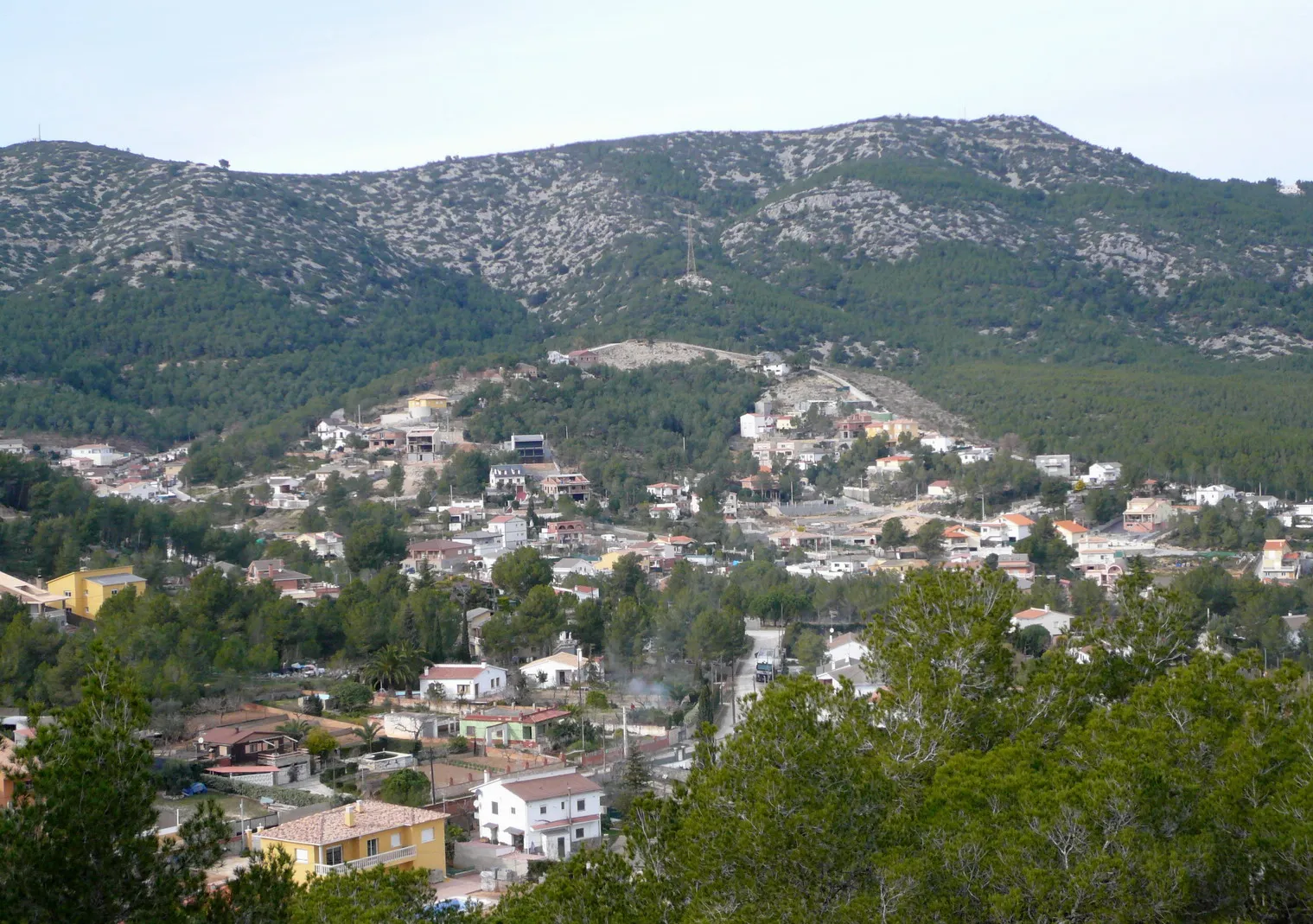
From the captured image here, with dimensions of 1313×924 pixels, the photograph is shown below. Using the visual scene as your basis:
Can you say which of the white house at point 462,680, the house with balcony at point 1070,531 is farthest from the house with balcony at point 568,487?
the white house at point 462,680

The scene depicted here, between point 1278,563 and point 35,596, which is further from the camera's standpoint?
point 1278,563

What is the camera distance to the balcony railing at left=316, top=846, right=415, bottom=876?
55.6 feet

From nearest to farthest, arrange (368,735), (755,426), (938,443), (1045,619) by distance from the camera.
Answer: (368,735) < (1045,619) < (938,443) < (755,426)

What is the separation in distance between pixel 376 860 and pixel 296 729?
7.85 meters

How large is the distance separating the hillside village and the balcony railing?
0.20ft

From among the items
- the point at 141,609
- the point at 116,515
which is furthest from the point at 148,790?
the point at 116,515

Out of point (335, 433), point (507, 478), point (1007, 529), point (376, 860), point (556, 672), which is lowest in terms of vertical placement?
point (556, 672)

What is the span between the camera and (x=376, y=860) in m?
17.6

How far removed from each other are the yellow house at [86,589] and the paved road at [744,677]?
13248 millimetres

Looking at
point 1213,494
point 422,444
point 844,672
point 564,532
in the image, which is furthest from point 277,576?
point 1213,494

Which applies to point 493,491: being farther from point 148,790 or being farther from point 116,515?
point 148,790

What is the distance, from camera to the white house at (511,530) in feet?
157

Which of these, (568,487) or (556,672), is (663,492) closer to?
(568,487)

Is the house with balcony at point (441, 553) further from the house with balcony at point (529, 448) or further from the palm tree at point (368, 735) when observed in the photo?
the palm tree at point (368, 735)
